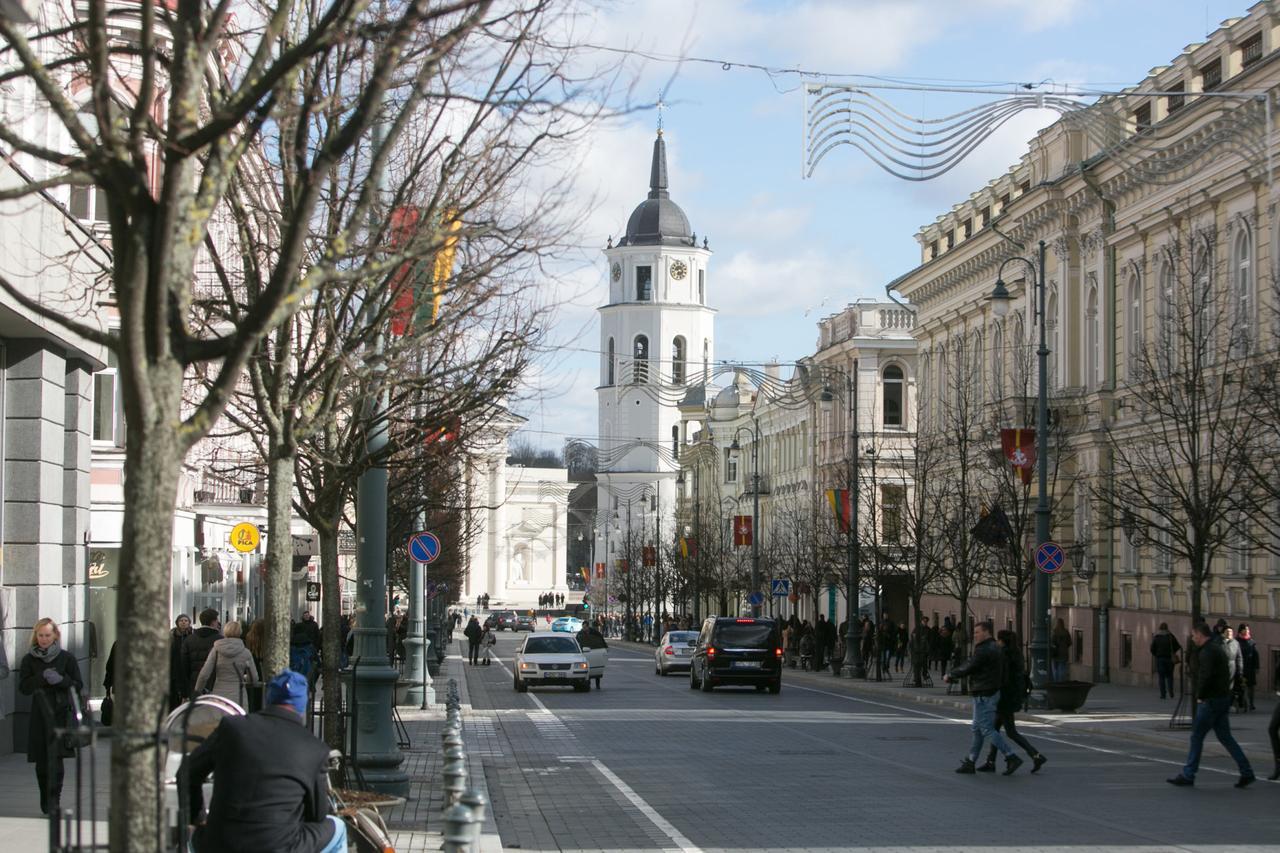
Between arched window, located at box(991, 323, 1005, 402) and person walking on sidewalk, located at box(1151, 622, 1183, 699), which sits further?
arched window, located at box(991, 323, 1005, 402)

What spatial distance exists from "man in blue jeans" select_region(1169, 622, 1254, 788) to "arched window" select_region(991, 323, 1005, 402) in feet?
102

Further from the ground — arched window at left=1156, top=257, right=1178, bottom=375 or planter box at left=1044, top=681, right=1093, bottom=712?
arched window at left=1156, top=257, right=1178, bottom=375

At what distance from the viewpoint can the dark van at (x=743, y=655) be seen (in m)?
42.0

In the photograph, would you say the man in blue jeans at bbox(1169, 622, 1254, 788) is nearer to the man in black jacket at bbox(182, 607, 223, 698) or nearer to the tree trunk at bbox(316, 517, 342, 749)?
the tree trunk at bbox(316, 517, 342, 749)

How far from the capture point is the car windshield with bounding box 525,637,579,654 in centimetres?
4384

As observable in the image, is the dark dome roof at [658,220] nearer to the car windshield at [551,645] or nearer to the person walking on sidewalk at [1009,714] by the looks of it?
the car windshield at [551,645]

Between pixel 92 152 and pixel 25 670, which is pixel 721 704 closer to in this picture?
pixel 25 670

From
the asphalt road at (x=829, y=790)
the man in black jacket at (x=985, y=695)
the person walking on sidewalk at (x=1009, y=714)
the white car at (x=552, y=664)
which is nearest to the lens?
the asphalt road at (x=829, y=790)

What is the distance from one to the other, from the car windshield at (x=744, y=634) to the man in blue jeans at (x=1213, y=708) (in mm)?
23148

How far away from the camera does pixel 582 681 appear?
42.5m

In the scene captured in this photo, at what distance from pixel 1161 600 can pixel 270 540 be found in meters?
33.5

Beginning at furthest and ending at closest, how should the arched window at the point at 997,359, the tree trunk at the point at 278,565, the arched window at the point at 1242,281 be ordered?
the arched window at the point at 997,359 < the arched window at the point at 1242,281 < the tree trunk at the point at 278,565

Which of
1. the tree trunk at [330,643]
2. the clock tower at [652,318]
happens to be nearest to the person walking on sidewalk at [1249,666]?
the tree trunk at [330,643]

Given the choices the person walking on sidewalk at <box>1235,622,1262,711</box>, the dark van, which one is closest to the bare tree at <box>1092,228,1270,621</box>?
the person walking on sidewalk at <box>1235,622,1262,711</box>
